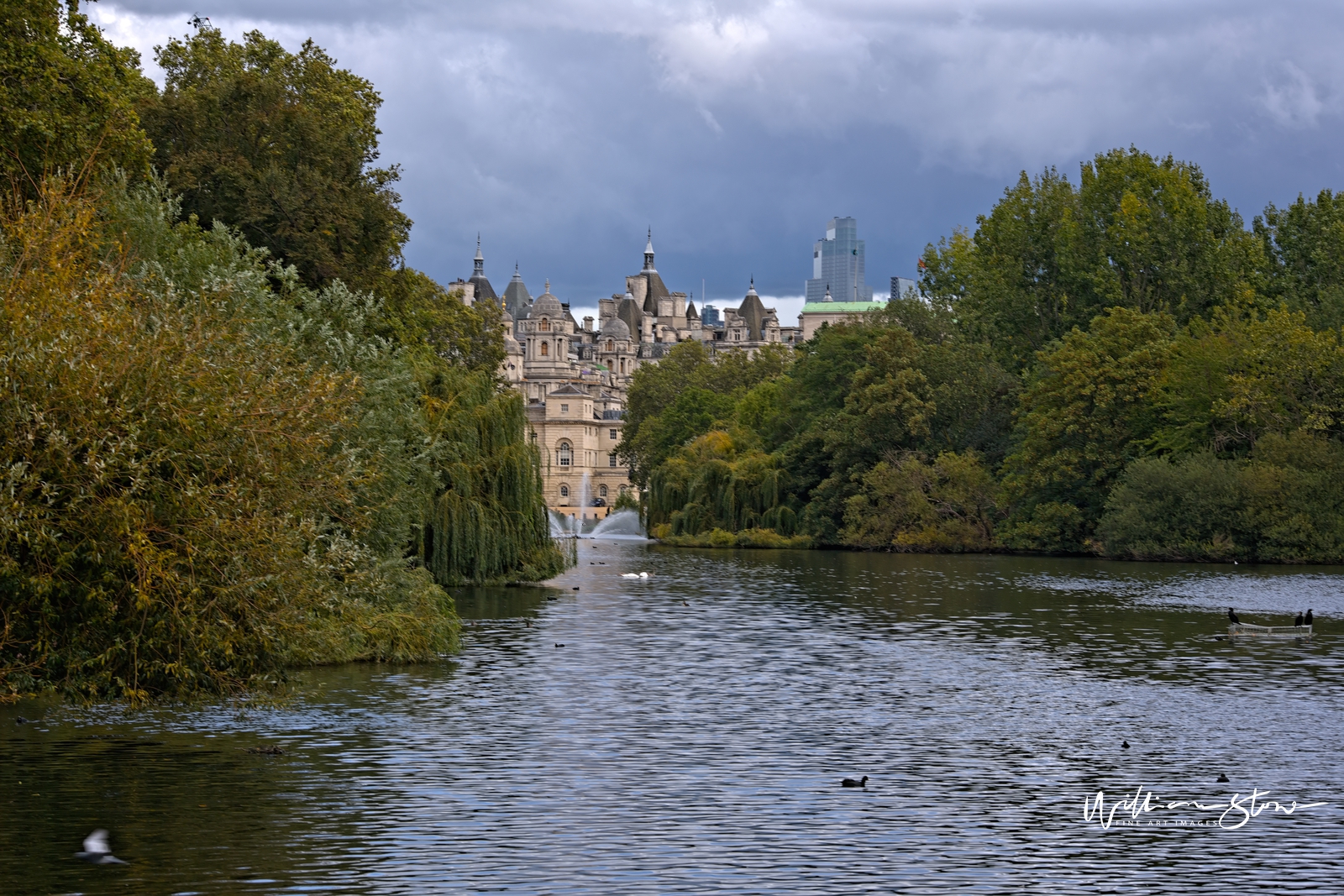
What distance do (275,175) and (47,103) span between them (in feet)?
24.3

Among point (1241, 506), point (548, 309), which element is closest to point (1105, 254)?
point (1241, 506)

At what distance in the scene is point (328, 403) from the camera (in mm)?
20953

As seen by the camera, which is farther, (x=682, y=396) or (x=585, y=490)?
(x=585, y=490)

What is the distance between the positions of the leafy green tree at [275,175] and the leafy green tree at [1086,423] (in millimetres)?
33604

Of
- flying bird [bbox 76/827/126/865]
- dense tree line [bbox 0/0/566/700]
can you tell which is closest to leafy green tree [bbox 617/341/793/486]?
dense tree line [bbox 0/0/566/700]

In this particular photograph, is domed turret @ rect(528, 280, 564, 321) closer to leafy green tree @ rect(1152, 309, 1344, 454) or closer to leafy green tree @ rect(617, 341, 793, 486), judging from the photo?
leafy green tree @ rect(617, 341, 793, 486)

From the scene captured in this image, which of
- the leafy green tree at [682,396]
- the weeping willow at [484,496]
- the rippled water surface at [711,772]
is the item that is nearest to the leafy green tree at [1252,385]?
the rippled water surface at [711,772]

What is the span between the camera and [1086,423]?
6481 centimetres

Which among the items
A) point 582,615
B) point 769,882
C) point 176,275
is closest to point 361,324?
point 176,275

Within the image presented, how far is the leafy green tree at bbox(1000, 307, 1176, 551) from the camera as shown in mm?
64312

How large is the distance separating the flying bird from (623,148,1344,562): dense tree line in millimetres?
50345

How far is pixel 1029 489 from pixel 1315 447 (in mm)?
12584
